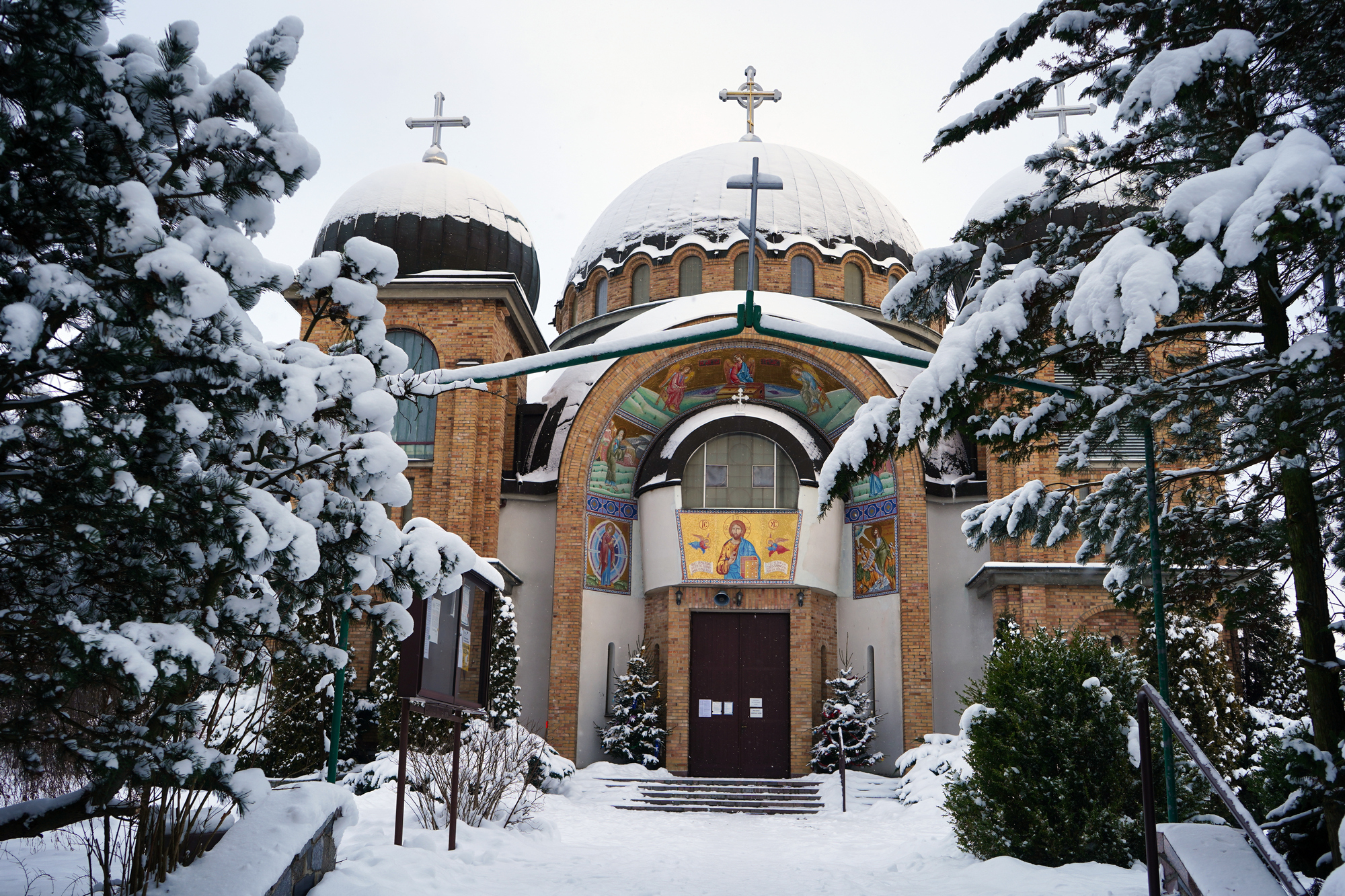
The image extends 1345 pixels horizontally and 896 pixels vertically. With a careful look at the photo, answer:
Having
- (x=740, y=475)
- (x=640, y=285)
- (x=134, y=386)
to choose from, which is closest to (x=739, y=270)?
(x=640, y=285)

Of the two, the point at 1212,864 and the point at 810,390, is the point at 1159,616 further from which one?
the point at 810,390

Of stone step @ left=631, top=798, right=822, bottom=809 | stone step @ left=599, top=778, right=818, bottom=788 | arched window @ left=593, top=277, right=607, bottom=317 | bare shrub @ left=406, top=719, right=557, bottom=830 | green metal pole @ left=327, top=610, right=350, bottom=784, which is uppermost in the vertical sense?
arched window @ left=593, top=277, right=607, bottom=317

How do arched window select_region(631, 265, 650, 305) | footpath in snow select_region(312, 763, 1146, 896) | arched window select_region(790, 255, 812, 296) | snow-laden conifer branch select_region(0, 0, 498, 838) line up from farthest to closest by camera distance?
arched window select_region(631, 265, 650, 305)
arched window select_region(790, 255, 812, 296)
footpath in snow select_region(312, 763, 1146, 896)
snow-laden conifer branch select_region(0, 0, 498, 838)

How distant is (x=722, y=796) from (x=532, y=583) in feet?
18.0

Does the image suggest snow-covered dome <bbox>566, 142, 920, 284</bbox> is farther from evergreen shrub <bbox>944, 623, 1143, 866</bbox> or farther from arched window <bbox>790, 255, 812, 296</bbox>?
evergreen shrub <bbox>944, 623, 1143, 866</bbox>

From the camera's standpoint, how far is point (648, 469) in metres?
21.3

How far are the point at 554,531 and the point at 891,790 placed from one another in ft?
25.0

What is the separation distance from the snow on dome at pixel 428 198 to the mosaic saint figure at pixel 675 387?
5.29m

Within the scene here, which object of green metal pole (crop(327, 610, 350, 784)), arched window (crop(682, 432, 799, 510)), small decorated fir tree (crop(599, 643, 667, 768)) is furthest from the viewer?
arched window (crop(682, 432, 799, 510))

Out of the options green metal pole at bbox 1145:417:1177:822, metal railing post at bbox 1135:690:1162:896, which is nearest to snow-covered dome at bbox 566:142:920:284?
green metal pole at bbox 1145:417:1177:822

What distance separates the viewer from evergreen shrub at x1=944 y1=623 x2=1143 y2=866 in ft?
28.4

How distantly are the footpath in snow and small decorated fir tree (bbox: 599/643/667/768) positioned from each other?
447 cm

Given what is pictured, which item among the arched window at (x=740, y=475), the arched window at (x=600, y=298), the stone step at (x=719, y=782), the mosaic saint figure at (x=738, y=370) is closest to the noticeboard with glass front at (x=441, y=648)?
the stone step at (x=719, y=782)

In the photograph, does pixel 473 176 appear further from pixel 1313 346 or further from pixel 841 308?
pixel 1313 346
